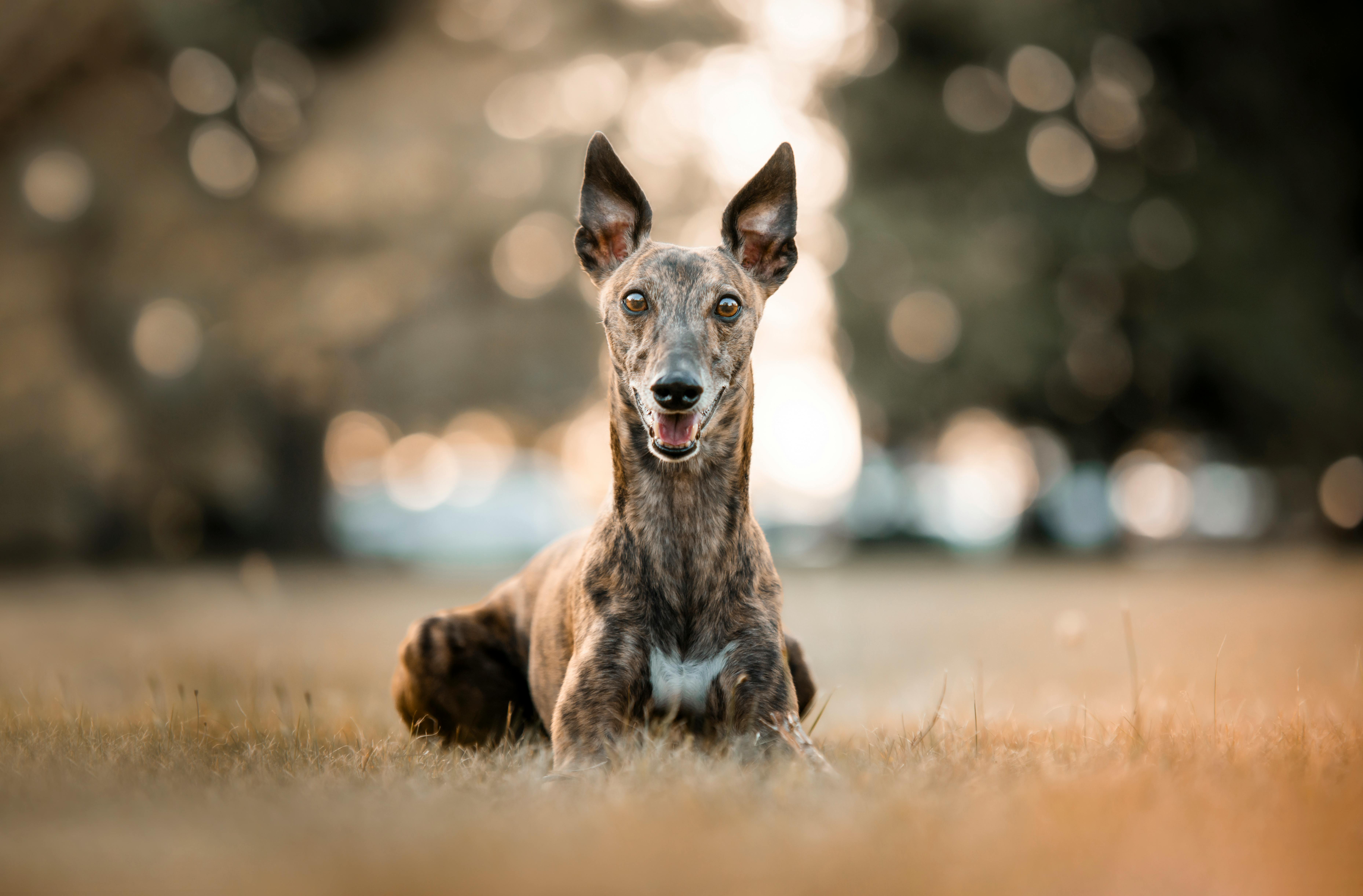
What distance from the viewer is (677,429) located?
12.8 feet

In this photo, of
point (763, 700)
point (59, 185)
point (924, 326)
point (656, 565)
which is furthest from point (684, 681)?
point (924, 326)

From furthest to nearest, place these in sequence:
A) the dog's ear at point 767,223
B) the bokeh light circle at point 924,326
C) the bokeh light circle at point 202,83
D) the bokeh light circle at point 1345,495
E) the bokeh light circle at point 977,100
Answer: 1. the bokeh light circle at point 1345,495
2. the bokeh light circle at point 977,100
3. the bokeh light circle at point 924,326
4. the bokeh light circle at point 202,83
5. the dog's ear at point 767,223

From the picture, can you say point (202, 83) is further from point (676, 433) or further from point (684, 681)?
point (684, 681)

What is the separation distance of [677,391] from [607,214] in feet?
4.73

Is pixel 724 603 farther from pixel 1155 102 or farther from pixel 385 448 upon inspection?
pixel 385 448

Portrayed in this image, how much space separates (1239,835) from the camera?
257 centimetres

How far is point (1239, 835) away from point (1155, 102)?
68.7 feet

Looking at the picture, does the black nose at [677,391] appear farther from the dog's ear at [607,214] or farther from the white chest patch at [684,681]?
the dog's ear at [607,214]

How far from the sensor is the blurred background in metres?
16.7

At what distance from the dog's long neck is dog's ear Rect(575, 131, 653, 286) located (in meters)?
0.92

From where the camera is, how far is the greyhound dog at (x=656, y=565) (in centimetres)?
381

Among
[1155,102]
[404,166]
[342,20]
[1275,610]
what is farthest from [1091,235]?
[342,20]

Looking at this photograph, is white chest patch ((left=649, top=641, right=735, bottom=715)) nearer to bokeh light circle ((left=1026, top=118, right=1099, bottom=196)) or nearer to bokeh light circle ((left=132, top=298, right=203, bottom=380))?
bokeh light circle ((left=132, top=298, right=203, bottom=380))

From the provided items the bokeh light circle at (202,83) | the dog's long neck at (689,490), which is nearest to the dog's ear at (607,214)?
the dog's long neck at (689,490)
